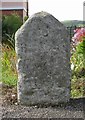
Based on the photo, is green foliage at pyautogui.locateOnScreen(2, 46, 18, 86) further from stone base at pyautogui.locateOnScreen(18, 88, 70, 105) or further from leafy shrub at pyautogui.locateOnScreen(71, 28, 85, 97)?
stone base at pyautogui.locateOnScreen(18, 88, 70, 105)

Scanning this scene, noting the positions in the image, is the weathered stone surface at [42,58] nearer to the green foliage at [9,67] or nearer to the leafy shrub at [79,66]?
the leafy shrub at [79,66]

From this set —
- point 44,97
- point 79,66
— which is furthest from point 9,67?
point 44,97

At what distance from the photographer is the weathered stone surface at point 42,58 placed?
501 centimetres

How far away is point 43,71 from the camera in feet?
16.6

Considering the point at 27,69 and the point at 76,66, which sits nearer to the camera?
the point at 27,69

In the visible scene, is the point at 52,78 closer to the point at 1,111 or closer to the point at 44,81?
the point at 44,81

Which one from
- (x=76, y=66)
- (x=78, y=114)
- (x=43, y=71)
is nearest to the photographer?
(x=78, y=114)

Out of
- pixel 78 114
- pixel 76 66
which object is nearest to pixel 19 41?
pixel 78 114

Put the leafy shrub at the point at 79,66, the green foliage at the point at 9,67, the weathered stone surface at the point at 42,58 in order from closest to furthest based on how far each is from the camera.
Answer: the weathered stone surface at the point at 42,58
the leafy shrub at the point at 79,66
the green foliage at the point at 9,67

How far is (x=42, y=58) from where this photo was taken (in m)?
5.03

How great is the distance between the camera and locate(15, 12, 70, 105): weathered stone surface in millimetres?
5012

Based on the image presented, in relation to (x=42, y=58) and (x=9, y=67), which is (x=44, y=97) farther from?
(x=9, y=67)

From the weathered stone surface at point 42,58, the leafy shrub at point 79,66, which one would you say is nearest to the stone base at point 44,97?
the weathered stone surface at point 42,58

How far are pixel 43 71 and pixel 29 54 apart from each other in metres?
0.28
